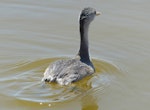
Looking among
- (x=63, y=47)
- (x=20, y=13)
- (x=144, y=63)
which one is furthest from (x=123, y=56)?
(x=20, y=13)

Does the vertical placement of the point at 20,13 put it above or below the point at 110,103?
above

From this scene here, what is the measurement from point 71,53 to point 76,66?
1042 millimetres

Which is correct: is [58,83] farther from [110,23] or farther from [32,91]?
[110,23]

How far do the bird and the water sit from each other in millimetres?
136

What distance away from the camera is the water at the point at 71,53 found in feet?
31.0

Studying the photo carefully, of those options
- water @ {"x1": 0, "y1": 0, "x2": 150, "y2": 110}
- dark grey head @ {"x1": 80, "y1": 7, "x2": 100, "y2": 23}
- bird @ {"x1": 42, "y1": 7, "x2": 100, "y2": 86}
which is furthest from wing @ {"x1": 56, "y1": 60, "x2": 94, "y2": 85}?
dark grey head @ {"x1": 80, "y1": 7, "x2": 100, "y2": 23}

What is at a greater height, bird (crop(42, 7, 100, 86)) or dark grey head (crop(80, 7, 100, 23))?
dark grey head (crop(80, 7, 100, 23))

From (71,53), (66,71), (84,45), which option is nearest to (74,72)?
(66,71)

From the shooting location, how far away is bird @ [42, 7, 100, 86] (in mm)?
9805

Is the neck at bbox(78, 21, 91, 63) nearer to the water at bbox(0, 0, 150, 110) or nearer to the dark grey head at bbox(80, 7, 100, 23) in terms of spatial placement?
the dark grey head at bbox(80, 7, 100, 23)

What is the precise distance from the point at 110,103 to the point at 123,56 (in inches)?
73.5

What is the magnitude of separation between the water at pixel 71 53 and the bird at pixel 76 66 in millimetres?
136

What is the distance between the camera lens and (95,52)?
37.0 feet

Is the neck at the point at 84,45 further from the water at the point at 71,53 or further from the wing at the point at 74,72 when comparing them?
the water at the point at 71,53
